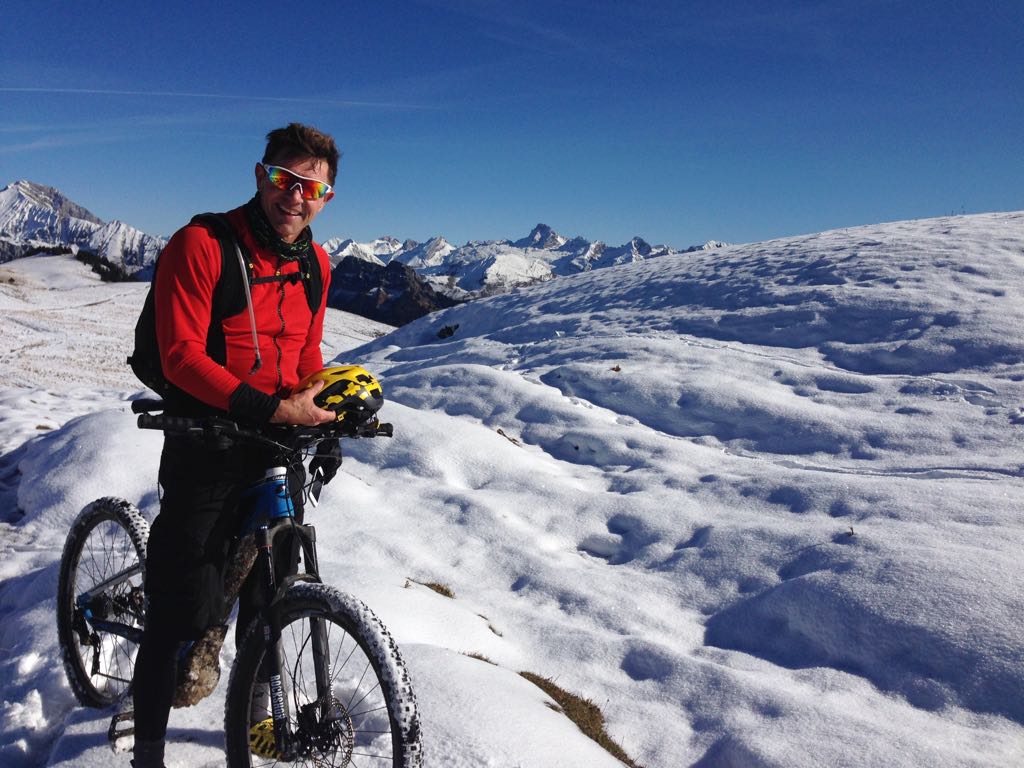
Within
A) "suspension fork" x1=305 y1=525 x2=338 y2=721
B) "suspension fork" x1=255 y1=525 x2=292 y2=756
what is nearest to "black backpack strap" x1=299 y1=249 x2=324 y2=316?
"suspension fork" x1=255 y1=525 x2=292 y2=756

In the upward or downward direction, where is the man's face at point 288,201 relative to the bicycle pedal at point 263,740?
upward

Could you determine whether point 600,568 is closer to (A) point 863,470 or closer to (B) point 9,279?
(A) point 863,470

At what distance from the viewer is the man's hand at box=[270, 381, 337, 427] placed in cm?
299

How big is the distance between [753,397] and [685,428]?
147 centimetres

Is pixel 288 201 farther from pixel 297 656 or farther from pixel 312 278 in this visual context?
pixel 297 656

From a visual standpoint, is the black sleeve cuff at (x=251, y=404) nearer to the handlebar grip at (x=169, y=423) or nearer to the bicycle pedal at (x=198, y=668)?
the handlebar grip at (x=169, y=423)

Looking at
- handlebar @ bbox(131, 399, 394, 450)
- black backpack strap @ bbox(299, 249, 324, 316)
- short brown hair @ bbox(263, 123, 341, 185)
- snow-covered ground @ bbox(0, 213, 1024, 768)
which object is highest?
short brown hair @ bbox(263, 123, 341, 185)

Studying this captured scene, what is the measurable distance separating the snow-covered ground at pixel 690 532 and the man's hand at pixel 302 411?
1965 mm

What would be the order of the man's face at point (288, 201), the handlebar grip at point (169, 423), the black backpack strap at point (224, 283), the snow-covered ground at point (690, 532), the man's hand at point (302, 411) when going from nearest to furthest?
the handlebar grip at point (169, 423) → the man's hand at point (302, 411) → the black backpack strap at point (224, 283) → the man's face at point (288, 201) → the snow-covered ground at point (690, 532)

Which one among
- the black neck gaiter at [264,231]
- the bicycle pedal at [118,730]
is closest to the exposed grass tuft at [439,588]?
the bicycle pedal at [118,730]

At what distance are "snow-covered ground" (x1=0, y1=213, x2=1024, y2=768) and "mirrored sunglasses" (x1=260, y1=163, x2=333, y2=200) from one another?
10.1 feet

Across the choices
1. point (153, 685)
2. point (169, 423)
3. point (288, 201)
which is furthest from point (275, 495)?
point (288, 201)

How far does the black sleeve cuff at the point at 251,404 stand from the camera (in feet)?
9.60

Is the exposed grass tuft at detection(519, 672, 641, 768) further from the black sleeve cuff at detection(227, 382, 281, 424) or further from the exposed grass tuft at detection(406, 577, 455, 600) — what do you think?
the black sleeve cuff at detection(227, 382, 281, 424)
